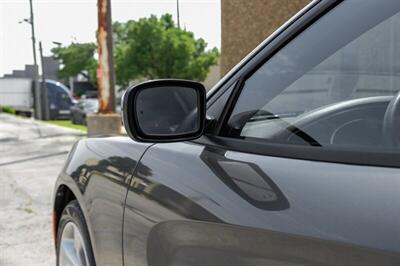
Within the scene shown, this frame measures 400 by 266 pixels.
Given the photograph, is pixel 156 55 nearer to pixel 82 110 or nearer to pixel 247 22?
pixel 82 110

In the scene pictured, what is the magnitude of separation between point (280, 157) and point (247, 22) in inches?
205

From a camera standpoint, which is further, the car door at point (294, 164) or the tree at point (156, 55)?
the tree at point (156, 55)

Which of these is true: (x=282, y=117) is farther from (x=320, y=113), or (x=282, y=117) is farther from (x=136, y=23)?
(x=136, y=23)

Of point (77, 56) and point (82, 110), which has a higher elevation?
point (77, 56)

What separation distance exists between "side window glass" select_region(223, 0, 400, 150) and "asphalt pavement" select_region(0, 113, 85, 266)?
294 cm

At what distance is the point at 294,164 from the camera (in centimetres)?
130

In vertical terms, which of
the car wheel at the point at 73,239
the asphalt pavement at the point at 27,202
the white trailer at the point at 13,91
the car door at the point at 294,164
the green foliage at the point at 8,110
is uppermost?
the car door at the point at 294,164

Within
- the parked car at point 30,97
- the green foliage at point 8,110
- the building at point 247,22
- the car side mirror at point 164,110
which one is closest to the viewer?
the car side mirror at point 164,110

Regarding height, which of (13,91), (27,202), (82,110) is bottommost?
(13,91)

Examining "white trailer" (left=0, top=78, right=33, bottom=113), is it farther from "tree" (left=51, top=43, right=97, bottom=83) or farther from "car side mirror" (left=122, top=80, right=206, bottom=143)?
"car side mirror" (left=122, top=80, right=206, bottom=143)

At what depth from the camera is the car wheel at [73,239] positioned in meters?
2.37

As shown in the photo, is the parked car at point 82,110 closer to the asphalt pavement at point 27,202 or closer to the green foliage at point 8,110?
the asphalt pavement at point 27,202

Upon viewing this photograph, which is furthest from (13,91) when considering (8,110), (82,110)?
(82,110)

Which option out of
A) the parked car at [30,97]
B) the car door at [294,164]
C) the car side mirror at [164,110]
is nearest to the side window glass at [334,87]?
the car door at [294,164]
